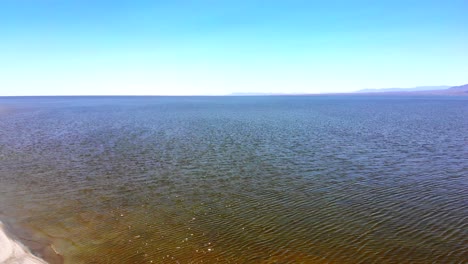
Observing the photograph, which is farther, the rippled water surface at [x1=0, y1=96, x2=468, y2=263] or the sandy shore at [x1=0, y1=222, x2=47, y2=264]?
the rippled water surface at [x1=0, y1=96, x2=468, y2=263]

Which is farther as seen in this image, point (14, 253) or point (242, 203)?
point (242, 203)

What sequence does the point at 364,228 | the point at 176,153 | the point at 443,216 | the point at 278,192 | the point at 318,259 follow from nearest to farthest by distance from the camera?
the point at 318,259 < the point at 364,228 < the point at 443,216 < the point at 278,192 < the point at 176,153

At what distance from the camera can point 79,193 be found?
890 inches

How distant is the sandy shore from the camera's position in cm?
1288

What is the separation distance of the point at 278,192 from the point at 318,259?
8545 millimetres

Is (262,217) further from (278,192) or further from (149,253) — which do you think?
(149,253)

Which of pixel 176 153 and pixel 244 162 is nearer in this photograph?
pixel 244 162

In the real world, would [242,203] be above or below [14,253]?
below

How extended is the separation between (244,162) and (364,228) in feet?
52.2

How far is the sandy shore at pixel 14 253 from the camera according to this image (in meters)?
12.9

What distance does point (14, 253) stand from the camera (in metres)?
13.5

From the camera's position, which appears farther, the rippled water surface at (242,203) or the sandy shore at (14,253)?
the rippled water surface at (242,203)

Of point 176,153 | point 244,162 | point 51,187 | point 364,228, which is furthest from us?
point 176,153

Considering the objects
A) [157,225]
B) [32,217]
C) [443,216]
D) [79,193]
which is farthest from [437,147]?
[32,217]
